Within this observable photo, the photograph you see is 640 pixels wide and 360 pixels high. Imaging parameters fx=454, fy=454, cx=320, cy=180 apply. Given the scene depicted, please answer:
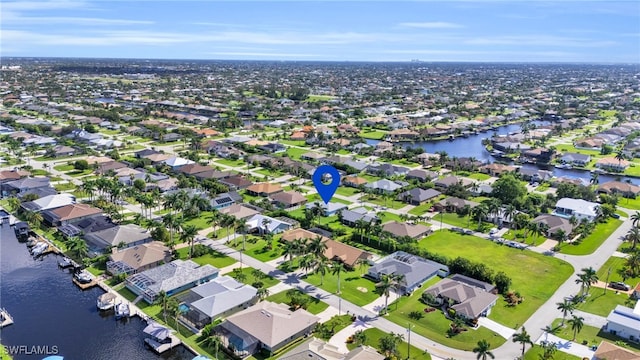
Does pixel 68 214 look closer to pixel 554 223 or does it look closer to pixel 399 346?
pixel 399 346

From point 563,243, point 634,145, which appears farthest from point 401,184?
point 634,145

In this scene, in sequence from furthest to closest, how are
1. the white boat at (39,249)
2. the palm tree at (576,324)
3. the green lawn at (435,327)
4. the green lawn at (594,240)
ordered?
the green lawn at (594,240) → the white boat at (39,249) → the green lawn at (435,327) → the palm tree at (576,324)

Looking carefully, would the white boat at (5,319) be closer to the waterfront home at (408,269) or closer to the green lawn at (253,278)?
the green lawn at (253,278)

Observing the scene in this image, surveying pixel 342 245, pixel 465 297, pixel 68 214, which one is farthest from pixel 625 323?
pixel 68 214

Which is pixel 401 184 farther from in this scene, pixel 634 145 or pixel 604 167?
pixel 634 145

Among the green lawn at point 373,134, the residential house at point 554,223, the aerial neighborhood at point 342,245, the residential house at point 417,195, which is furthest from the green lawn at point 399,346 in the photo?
Result: the green lawn at point 373,134

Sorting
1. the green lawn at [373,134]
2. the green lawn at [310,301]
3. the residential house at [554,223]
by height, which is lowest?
the green lawn at [310,301]
